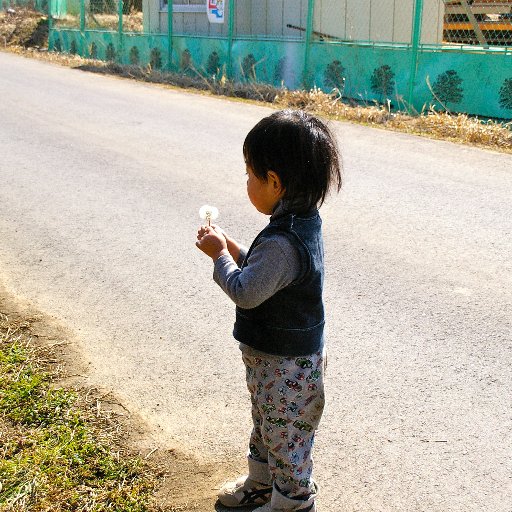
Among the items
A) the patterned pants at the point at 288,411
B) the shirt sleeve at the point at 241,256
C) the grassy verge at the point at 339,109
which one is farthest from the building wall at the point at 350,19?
the patterned pants at the point at 288,411

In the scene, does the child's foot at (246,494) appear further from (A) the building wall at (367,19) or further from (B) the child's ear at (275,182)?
(A) the building wall at (367,19)

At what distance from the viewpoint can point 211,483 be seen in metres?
2.91

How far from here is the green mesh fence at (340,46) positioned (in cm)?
1162

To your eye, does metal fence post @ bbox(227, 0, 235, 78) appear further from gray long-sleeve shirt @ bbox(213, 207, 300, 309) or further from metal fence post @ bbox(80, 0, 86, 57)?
gray long-sleeve shirt @ bbox(213, 207, 300, 309)

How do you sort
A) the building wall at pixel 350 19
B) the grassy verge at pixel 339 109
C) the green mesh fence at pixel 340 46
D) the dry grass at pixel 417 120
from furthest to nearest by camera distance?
the building wall at pixel 350 19 → the green mesh fence at pixel 340 46 → the grassy verge at pixel 339 109 → the dry grass at pixel 417 120

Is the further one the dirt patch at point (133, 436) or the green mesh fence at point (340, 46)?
the green mesh fence at point (340, 46)

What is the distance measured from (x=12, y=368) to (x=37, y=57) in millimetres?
19781


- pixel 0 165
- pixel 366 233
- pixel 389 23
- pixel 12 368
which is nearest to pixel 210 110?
pixel 0 165

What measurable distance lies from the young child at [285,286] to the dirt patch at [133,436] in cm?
39

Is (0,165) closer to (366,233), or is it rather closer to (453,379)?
(366,233)

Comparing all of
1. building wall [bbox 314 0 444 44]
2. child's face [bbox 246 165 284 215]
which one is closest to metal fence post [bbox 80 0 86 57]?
building wall [bbox 314 0 444 44]

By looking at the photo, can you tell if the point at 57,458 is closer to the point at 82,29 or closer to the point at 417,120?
the point at 417,120

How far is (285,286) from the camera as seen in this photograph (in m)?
2.34

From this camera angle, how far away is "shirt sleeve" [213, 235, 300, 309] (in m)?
2.27
